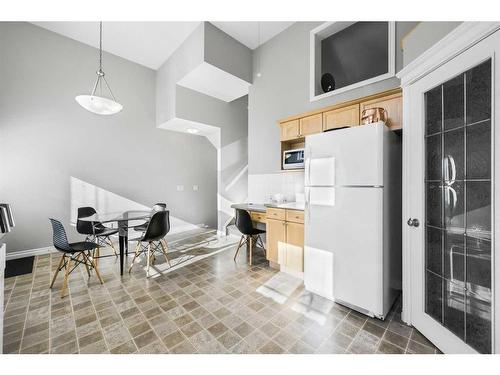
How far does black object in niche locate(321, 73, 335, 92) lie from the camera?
326 centimetres

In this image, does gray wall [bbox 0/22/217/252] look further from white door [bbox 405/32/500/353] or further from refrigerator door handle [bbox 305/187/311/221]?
white door [bbox 405/32/500/353]

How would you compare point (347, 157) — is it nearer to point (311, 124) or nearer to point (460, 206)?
point (460, 206)

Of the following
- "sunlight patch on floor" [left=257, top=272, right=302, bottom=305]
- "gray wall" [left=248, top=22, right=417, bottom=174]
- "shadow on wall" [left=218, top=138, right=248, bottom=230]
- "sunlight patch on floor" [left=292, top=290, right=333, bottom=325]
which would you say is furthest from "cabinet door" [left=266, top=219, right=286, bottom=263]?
"shadow on wall" [left=218, top=138, right=248, bottom=230]

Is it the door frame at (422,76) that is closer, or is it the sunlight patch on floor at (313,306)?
the door frame at (422,76)

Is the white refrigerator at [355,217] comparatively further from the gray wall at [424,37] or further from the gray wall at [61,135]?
the gray wall at [61,135]

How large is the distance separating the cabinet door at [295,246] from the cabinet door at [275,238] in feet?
0.27

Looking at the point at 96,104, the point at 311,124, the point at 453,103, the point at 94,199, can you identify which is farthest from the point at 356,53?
the point at 94,199

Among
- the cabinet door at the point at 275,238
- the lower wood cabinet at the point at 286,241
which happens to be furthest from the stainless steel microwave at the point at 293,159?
the cabinet door at the point at 275,238

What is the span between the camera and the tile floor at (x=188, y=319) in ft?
5.11

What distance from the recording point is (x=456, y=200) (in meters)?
1.51

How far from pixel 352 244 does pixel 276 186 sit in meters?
1.92
